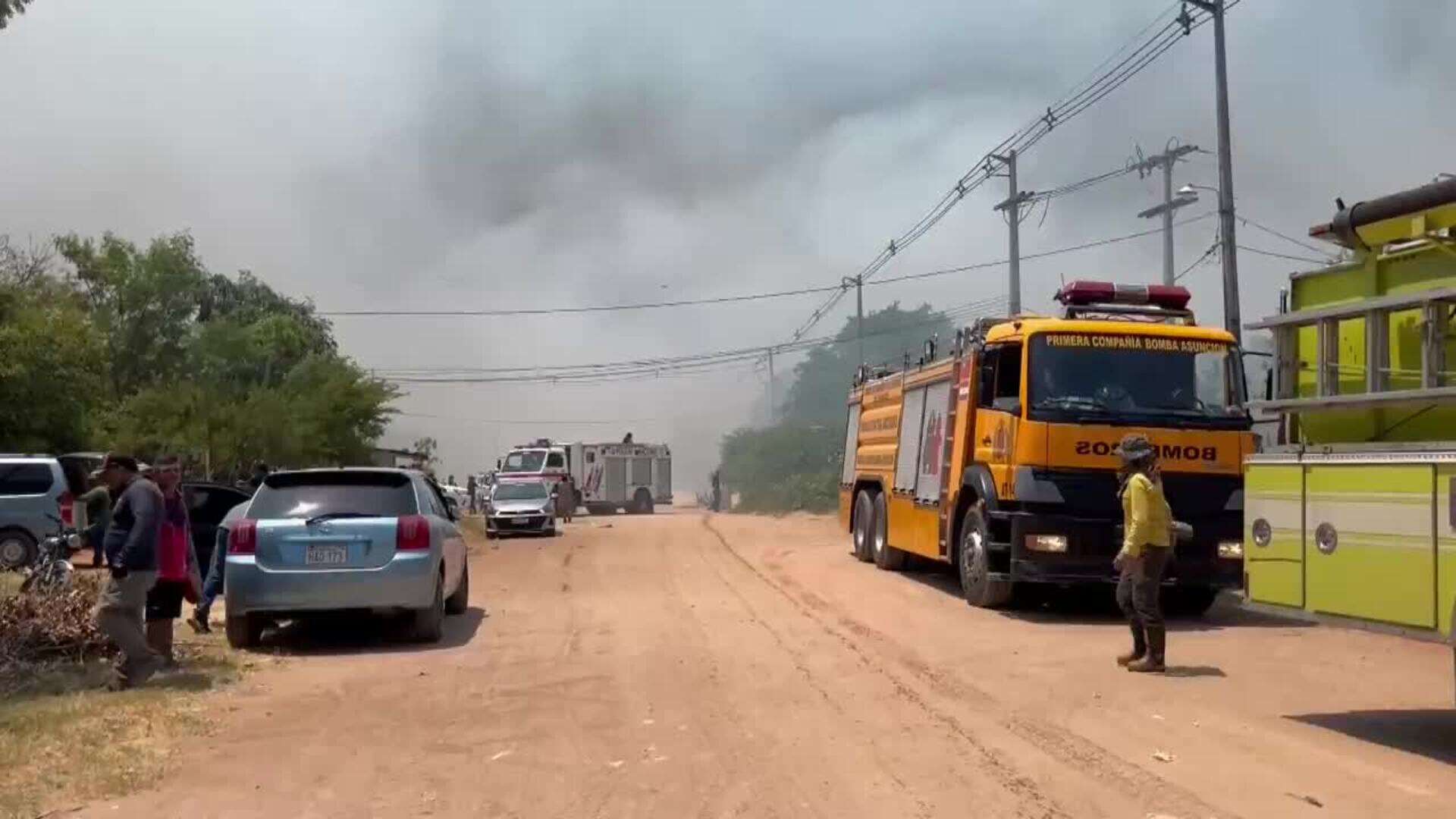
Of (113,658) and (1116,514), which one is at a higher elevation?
(1116,514)

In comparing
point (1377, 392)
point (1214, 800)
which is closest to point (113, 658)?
point (1214, 800)

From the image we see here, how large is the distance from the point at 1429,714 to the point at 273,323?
4233 centimetres

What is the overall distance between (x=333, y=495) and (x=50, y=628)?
265 cm

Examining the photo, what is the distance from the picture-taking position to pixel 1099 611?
15.3 metres

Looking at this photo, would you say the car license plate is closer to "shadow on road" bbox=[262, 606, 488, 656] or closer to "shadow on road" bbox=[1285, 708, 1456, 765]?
"shadow on road" bbox=[262, 606, 488, 656]

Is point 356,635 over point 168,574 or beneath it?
beneath

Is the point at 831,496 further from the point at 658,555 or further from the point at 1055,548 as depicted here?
the point at 1055,548

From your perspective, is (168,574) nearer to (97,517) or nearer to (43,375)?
(97,517)

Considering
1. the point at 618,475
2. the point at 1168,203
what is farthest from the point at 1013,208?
the point at 618,475

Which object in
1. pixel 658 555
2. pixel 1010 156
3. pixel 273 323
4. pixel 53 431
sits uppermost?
pixel 1010 156

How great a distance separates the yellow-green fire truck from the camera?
7586 millimetres

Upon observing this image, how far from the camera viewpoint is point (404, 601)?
12.2 metres

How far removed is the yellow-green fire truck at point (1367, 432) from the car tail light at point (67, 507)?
18.7 meters

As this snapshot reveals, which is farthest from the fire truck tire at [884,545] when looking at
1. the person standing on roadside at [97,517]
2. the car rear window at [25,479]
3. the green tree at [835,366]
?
the green tree at [835,366]
